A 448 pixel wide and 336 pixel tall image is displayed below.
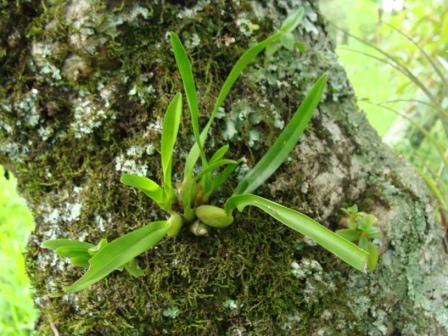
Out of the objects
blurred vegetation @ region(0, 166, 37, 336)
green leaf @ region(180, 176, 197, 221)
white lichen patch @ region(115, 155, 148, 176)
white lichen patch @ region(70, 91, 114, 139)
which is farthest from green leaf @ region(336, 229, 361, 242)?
blurred vegetation @ region(0, 166, 37, 336)

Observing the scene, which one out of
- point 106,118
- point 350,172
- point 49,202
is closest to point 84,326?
point 49,202

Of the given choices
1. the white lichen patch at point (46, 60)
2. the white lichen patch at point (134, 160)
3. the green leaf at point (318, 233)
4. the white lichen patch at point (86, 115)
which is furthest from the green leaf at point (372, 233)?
the white lichen patch at point (46, 60)

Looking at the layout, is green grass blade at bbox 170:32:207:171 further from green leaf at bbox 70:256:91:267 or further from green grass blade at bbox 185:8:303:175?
green leaf at bbox 70:256:91:267

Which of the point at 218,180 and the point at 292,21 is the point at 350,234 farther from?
the point at 292,21

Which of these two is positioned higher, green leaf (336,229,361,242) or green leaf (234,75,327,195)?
green leaf (234,75,327,195)

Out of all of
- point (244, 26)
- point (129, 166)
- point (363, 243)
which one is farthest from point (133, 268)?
point (244, 26)
